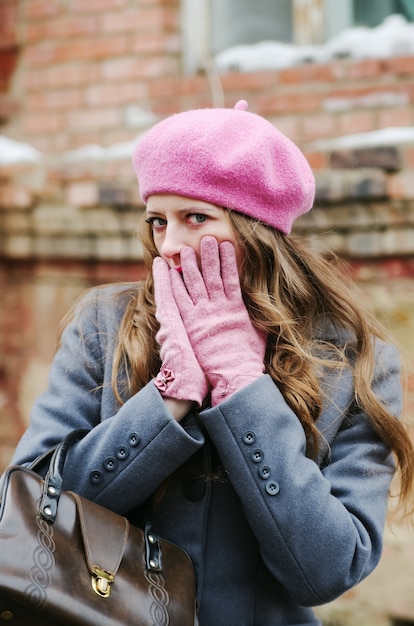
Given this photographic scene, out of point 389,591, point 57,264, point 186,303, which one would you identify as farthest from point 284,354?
point 57,264

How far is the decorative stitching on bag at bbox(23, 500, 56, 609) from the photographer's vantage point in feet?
4.77

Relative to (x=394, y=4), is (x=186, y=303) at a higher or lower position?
lower

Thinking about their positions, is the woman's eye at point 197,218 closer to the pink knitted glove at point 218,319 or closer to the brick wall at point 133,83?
the pink knitted glove at point 218,319

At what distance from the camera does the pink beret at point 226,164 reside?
186 cm

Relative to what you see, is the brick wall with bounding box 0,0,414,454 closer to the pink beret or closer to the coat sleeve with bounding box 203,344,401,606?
the pink beret

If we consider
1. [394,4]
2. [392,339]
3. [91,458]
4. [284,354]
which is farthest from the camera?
[394,4]

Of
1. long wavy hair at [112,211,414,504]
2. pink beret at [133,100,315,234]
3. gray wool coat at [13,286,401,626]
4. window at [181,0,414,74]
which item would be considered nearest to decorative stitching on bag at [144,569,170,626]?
gray wool coat at [13,286,401,626]

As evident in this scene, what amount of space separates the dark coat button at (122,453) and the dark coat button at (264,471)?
0.91 ft

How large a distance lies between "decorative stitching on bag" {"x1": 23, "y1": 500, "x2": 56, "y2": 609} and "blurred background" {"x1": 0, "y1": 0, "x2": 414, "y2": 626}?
145cm

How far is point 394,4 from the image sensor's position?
3184 mm

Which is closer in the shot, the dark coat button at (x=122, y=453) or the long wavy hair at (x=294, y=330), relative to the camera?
the dark coat button at (x=122, y=453)

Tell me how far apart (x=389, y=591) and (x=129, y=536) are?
5.07 ft

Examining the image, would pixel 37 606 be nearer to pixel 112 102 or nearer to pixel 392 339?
pixel 392 339

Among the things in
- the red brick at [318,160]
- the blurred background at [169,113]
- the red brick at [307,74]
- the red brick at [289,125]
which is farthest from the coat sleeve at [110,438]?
the red brick at [307,74]
